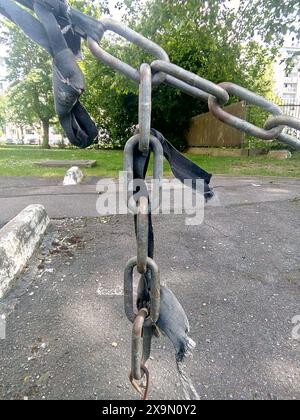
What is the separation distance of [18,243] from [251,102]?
9.40ft

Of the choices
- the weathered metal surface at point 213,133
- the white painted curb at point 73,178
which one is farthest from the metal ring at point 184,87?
the weathered metal surface at point 213,133

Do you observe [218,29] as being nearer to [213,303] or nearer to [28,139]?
[213,303]

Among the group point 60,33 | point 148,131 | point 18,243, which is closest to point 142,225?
point 148,131

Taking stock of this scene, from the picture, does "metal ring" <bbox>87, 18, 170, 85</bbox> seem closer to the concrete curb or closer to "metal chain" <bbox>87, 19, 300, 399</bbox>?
"metal chain" <bbox>87, 19, 300, 399</bbox>

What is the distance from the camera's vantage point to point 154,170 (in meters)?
0.63

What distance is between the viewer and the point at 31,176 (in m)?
9.15

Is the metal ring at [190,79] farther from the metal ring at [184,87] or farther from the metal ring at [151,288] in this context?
the metal ring at [151,288]

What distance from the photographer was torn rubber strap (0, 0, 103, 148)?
2.46 feet

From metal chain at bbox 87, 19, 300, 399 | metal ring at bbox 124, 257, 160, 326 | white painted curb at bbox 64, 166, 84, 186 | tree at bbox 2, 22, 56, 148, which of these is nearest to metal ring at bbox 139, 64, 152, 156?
metal chain at bbox 87, 19, 300, 399

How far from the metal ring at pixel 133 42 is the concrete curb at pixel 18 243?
7.96 feet

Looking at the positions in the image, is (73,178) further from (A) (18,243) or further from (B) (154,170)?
(B) (154,170)

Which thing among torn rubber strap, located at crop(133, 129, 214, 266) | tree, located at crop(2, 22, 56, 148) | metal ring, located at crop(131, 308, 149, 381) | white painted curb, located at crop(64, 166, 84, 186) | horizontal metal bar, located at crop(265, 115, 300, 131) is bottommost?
white painted curb, located at crop(64, 166, 84, 186)

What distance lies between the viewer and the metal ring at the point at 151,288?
0.68 metres
